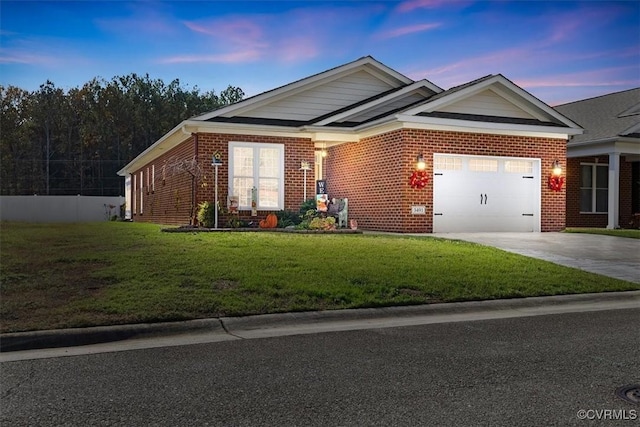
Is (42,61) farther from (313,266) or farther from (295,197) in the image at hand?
(313,266)

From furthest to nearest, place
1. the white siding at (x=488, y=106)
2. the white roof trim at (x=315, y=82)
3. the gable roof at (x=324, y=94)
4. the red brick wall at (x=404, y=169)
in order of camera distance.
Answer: the gable roof at (x=324, y=94), the white roof trim at (x=315, y=82), the white siding at (x=488, y=106), the red brick wall at (x=404, y=169)

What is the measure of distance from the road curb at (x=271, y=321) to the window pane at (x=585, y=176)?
16.6 metres

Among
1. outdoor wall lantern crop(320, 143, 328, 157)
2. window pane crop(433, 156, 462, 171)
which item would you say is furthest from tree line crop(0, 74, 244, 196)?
window pane crop(433, 156, 462, 171)

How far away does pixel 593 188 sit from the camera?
2477 centimetres

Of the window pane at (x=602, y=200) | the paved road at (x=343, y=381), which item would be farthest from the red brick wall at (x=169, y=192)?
the window pane at (x=602, y=200)

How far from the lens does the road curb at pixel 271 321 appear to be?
6156mm

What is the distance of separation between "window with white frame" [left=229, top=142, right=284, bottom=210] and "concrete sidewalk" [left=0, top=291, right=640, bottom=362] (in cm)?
1173

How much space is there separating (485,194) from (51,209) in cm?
3323

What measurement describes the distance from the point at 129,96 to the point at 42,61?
48.2 metres

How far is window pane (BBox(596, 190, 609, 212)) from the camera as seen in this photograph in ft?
A: 81.3

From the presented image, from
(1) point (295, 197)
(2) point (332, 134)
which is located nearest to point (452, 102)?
(2) point (332, 134)

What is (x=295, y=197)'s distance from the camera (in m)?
19.5

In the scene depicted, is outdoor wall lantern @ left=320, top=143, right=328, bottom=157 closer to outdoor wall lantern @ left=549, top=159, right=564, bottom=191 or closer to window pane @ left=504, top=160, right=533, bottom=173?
window pane @ left=504, top=160, right=533, bottom=173

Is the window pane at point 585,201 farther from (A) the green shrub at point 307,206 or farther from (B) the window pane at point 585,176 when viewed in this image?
(A) the green shrub at point 307,206
